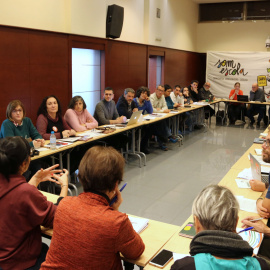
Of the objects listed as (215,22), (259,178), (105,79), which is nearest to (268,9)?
(215,22)

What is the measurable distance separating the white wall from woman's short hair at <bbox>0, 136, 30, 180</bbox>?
11363 mm

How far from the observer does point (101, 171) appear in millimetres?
1611

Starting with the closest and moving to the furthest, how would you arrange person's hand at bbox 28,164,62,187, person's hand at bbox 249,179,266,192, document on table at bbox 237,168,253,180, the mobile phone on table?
the mobile phone on table < person's hand at bbox 28,164,62,187 < person's hand at bbox 249,179,266,192 < document on table at bbox 237,168,253,180

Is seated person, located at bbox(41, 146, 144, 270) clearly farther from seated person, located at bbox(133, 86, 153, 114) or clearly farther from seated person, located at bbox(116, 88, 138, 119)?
seated person, located at bbox(133, 86, 153, 114)

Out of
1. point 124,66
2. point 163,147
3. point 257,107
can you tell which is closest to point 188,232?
point 163,147

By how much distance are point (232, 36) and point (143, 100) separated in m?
6.68

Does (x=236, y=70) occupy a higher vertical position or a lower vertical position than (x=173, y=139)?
higher

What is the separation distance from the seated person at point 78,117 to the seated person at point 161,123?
5.94 ft

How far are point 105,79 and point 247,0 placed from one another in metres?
6.71

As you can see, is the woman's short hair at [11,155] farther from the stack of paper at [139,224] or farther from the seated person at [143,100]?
the seated person at [143,100]

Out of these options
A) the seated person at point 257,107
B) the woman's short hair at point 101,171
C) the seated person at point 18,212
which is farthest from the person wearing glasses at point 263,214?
the seated person at point 257,107

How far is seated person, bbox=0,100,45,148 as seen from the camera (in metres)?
4.15

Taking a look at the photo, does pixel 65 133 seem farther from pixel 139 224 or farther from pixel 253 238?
pixel 253 238

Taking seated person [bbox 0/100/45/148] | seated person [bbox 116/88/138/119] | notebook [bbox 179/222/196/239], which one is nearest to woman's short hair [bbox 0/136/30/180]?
notebook [bbox 179/222/196/239]
